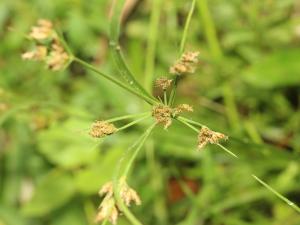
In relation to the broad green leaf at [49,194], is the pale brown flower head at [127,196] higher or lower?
lower

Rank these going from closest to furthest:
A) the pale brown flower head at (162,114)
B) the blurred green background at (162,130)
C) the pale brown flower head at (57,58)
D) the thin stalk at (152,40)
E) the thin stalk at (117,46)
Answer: the pale brown flower head at (162,114), the thin stalk at (117,46), the pale brown flower head at (57,58), the blurred green background at (162,130), the thin stalk at (152,40)

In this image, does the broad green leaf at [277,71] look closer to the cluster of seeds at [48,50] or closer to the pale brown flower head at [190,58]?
the cluster of seeds at [48,50]

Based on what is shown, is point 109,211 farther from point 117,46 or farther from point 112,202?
point 117,46

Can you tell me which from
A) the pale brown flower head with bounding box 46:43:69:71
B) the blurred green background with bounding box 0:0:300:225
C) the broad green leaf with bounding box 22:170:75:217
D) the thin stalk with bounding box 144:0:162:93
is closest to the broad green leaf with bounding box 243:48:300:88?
the blurred green background with bounding box 0:0:300:225

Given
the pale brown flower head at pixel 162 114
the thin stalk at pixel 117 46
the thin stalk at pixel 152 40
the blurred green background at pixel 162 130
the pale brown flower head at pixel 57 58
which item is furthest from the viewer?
the thin stalk at pixel 152 40

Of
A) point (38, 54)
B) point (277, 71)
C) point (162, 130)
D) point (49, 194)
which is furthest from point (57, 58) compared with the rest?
point (277, 71)

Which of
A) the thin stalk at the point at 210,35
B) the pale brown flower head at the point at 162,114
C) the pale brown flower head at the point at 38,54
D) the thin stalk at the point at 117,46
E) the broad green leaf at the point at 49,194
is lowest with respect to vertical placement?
the pale brown flower head at the point at 162,114

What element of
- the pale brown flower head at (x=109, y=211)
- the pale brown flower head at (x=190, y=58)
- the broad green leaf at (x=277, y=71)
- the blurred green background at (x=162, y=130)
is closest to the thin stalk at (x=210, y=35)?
the blurred green background at (x=162, y=130)
